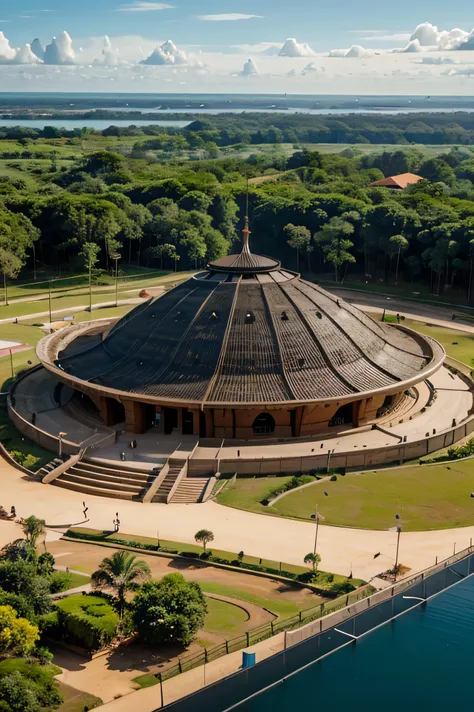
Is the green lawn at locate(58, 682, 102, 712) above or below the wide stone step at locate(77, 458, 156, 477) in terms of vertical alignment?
below

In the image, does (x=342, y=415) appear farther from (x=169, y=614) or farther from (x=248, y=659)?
(x=248, y=659)

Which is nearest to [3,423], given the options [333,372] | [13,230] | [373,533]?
[333,372]

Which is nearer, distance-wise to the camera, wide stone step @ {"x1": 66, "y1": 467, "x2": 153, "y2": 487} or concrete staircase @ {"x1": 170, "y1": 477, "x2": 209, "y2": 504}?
concrete staircase @ {"x1": 170, "y1": 477, "x2": 209, "y2": 504}

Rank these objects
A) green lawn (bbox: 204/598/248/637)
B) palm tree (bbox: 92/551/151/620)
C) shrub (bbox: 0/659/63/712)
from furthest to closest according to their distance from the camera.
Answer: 1. palm tree (bbox: 92/551/151/620)
2. green lawn (bbox: 204/598/248/637)
3. shrub (bbox: 0/659/63/712)

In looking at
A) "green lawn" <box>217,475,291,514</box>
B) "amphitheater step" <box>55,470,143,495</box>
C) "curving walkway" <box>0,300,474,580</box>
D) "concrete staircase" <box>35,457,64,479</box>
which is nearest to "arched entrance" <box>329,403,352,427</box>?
"green lawn" <box>217,475,291,514</box>

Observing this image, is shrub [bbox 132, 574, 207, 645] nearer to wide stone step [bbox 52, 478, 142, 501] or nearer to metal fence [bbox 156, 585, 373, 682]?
metal fence [bbox 156, 585, 373, 682]

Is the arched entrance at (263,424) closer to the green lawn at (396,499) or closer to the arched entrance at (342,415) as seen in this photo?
the arched entrance at (342,415)

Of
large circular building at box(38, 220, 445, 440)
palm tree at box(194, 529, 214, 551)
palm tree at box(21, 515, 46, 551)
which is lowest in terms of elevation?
palm tree at box(194, 529, 214, 551)

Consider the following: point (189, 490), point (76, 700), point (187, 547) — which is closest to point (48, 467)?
point (189, 490)
